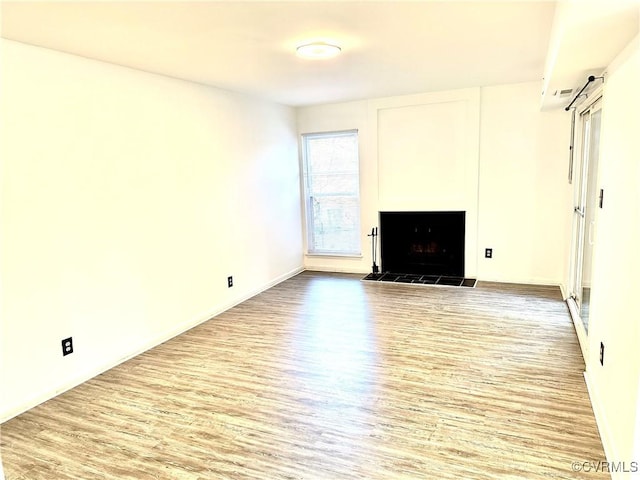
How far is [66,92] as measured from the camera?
2.95m

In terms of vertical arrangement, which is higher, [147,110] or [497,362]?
[147,110]

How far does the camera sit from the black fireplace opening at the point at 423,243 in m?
5.48

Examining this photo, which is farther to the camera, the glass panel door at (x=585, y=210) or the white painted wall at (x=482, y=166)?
the white painted wall at (x=482, y=166)

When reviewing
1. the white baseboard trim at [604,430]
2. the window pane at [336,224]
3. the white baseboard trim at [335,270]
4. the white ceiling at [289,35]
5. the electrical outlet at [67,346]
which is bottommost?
the white baseboard trim at [604,430]

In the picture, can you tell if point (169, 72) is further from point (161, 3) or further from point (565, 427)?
point (565, 427)

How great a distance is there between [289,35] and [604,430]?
284 centimetres

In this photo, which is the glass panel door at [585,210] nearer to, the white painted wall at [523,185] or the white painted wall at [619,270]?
the white painted wall at [523,185]

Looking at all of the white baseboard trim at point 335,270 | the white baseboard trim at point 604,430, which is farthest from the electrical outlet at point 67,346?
the white baseboard trim at point 335,270

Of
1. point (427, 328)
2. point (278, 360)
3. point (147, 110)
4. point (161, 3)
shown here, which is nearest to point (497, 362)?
point (427, 328)

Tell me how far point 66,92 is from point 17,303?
1426 millimetres

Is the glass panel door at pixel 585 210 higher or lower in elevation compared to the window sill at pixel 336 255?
higher

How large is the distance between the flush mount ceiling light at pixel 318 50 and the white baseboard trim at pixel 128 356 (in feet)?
8.51

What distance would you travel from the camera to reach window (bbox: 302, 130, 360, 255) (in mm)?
Answer: 5949

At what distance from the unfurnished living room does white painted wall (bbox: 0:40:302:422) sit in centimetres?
2
